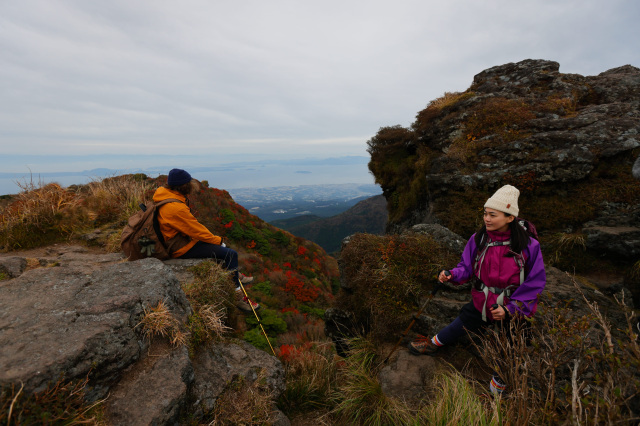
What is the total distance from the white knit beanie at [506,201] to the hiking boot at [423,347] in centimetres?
243

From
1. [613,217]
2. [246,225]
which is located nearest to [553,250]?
[613,217]

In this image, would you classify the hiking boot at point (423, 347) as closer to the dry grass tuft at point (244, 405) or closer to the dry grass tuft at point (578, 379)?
the dry grass tuft at point (578, 379)

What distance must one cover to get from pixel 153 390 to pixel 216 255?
9.80 ft

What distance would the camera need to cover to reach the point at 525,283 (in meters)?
3.05

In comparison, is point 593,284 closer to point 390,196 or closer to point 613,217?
point 613,217

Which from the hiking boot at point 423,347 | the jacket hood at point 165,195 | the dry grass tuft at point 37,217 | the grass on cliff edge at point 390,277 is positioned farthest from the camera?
the dry grass tuft at point 37,217

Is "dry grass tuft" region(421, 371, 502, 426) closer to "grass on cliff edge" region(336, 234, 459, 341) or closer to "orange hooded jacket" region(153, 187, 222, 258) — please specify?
"grass on cliff edge" region(336, 234, 459, 341)

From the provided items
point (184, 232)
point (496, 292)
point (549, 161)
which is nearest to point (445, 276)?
point (496, 292)

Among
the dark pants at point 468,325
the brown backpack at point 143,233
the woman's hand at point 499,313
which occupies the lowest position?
the dark pants at point 468,325

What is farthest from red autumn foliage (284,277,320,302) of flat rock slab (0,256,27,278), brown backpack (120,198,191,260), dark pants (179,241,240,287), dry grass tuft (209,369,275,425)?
flat rock slab (0,256,27,278)

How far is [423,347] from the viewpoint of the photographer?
4242mm

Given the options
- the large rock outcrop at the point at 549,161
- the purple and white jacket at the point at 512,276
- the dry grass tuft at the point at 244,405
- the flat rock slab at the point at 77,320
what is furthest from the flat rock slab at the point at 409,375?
the large rock outcrop at the point at 549,161

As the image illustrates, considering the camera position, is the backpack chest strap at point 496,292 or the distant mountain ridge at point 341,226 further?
the distant mountain ridge at point 341,226

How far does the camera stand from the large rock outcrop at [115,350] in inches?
82.4
